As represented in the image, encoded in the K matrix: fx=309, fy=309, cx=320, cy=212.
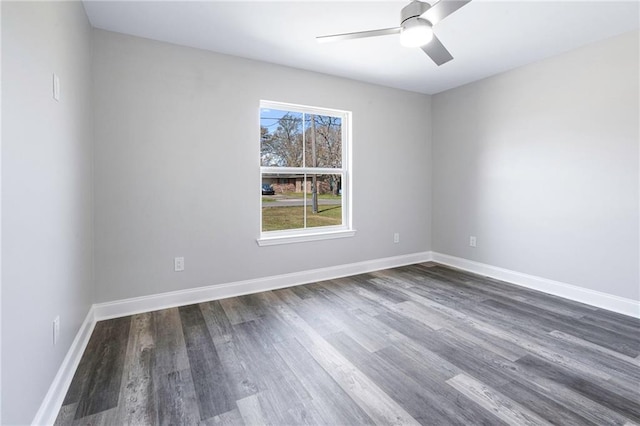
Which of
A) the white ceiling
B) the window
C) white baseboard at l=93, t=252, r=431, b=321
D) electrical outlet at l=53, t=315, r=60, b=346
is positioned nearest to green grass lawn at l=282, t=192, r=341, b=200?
the window

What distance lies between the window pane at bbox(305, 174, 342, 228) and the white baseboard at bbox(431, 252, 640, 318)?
71.5 inches

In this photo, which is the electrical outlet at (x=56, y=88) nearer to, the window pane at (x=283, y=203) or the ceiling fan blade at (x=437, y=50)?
Answer: the window pane at (x=283, y=203)

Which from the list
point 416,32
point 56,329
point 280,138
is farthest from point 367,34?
point 56,329

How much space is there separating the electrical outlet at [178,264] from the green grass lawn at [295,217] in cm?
90

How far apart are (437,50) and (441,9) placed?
1.64ft

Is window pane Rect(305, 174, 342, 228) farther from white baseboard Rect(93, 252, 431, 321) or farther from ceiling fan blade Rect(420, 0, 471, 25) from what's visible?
ceiling fan blade Rect(420, 0, 471, 25)

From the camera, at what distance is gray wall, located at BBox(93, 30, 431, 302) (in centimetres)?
265

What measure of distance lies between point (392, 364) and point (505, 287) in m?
2.18

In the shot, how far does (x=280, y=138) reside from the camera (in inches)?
138

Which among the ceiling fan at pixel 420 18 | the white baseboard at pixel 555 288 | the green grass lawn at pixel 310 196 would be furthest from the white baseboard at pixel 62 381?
the white baseboard at pixel 555 288

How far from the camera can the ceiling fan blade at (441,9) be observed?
1.61m

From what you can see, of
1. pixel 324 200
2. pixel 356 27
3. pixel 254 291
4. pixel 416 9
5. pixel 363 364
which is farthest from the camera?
pixel 324 200

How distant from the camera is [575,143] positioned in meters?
3.05

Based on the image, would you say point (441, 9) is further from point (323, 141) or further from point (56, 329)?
point (56, 329)
